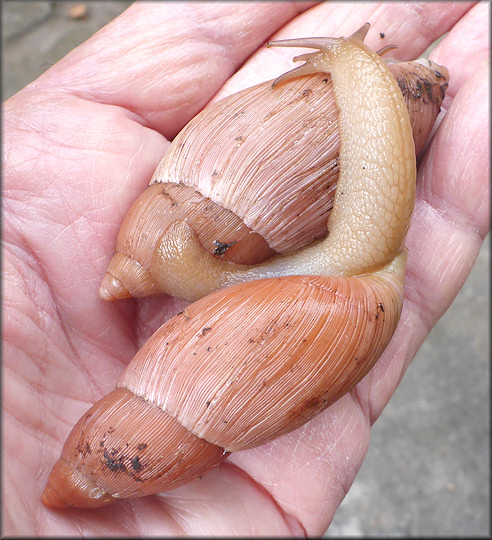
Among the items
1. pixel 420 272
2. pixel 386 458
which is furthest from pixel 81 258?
pixel 386 458

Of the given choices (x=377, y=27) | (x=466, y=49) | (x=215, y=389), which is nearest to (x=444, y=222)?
(x=466, y=49)

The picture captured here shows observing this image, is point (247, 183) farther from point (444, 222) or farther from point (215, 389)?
point (444, 222)

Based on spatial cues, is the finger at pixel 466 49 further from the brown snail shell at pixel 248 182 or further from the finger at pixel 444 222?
the brown snail shell at pixel 248 182

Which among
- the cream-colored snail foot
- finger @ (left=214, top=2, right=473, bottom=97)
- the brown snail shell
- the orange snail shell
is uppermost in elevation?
finger @ (left=214, top=2, right=473, bottom=97)

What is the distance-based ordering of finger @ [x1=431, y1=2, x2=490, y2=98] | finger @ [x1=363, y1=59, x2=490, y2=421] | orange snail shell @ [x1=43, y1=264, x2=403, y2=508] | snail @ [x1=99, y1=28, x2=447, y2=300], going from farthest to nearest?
finger @ [x1=431, y1=2, x2=490, y2=98], finger @ [x1=363, y1=59, x2=490, y2=421], snail @ [x1=99, y1=28, x2=447, y2=300], orange snail shell @ [x1=43, y1=264, x2=403, y2=508]

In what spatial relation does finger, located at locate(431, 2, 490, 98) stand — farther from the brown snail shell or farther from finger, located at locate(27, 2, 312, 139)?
finger, located at locate(27, 2, 312, 139)

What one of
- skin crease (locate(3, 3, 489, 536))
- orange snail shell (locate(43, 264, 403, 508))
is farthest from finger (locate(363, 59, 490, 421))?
orange snail shell (locate(43, 264, 403, 508))
